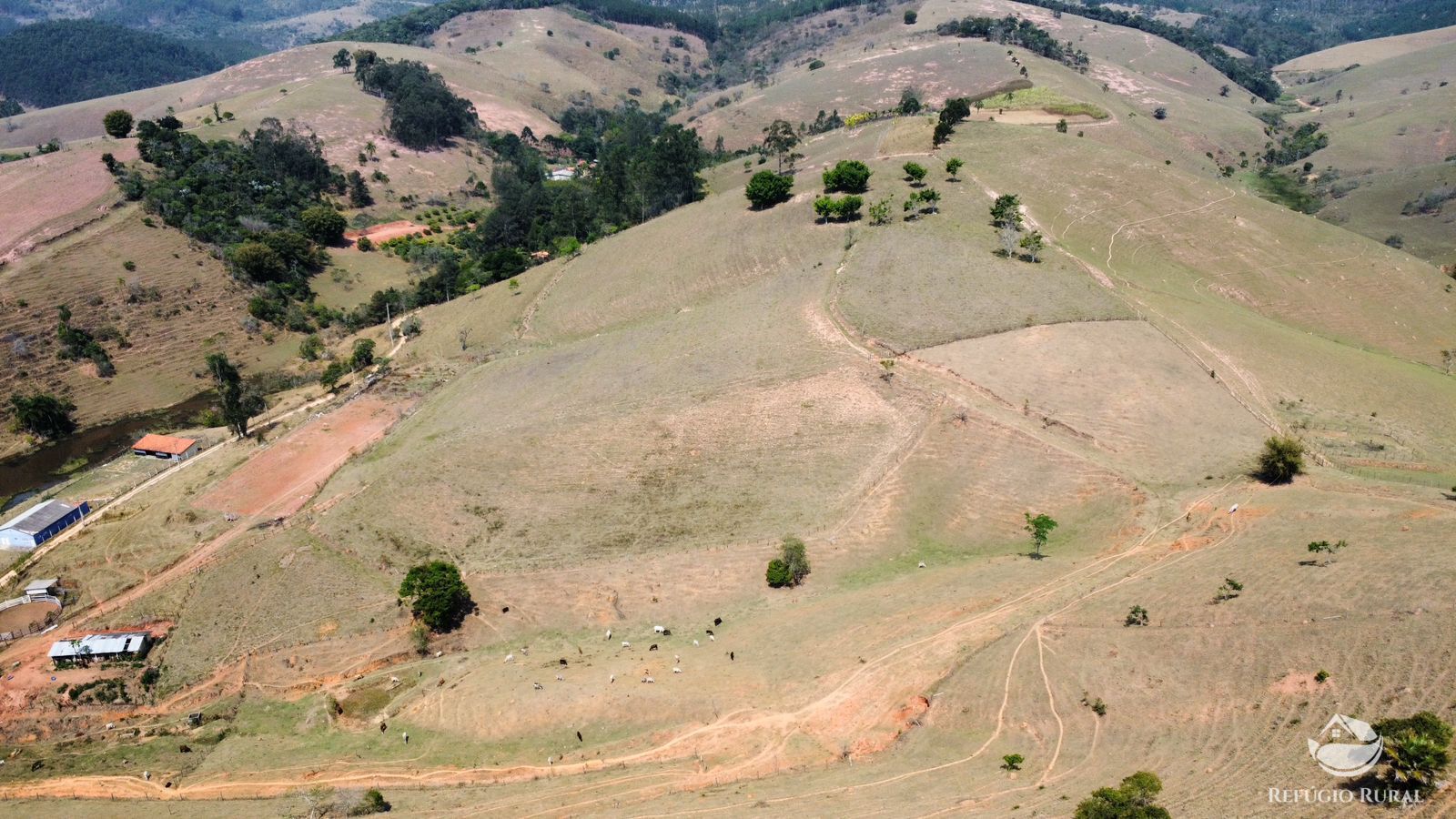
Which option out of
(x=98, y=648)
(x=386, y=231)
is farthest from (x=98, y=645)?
(x=386, y=231)

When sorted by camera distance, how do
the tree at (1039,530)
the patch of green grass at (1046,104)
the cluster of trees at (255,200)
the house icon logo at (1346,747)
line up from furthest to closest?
the patch of green grass at (1046,104)
the cluster of trees at (255,200)
the tree at (1039,530)
the house icon logo at (1346,747)

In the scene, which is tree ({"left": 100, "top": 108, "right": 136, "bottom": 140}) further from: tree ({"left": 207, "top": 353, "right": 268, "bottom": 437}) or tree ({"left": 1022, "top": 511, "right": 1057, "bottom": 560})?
tree ({"left": 1022, "top": 511, "right": 1057, "bottom": 560})

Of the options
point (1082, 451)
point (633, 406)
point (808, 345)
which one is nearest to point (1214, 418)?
point (1082, 451)

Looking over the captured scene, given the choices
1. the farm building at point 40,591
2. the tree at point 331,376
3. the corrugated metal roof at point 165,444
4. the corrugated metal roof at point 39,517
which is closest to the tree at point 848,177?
the tree at point 331,376

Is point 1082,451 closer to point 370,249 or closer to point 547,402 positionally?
point 547,402

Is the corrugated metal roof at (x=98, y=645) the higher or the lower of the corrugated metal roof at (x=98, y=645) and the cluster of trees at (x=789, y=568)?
the higher

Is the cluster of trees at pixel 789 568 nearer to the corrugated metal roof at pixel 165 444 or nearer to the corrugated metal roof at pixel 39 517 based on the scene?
the corrugated metal roof at pixel 39 517

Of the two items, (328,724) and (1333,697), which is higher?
(1333,697)
